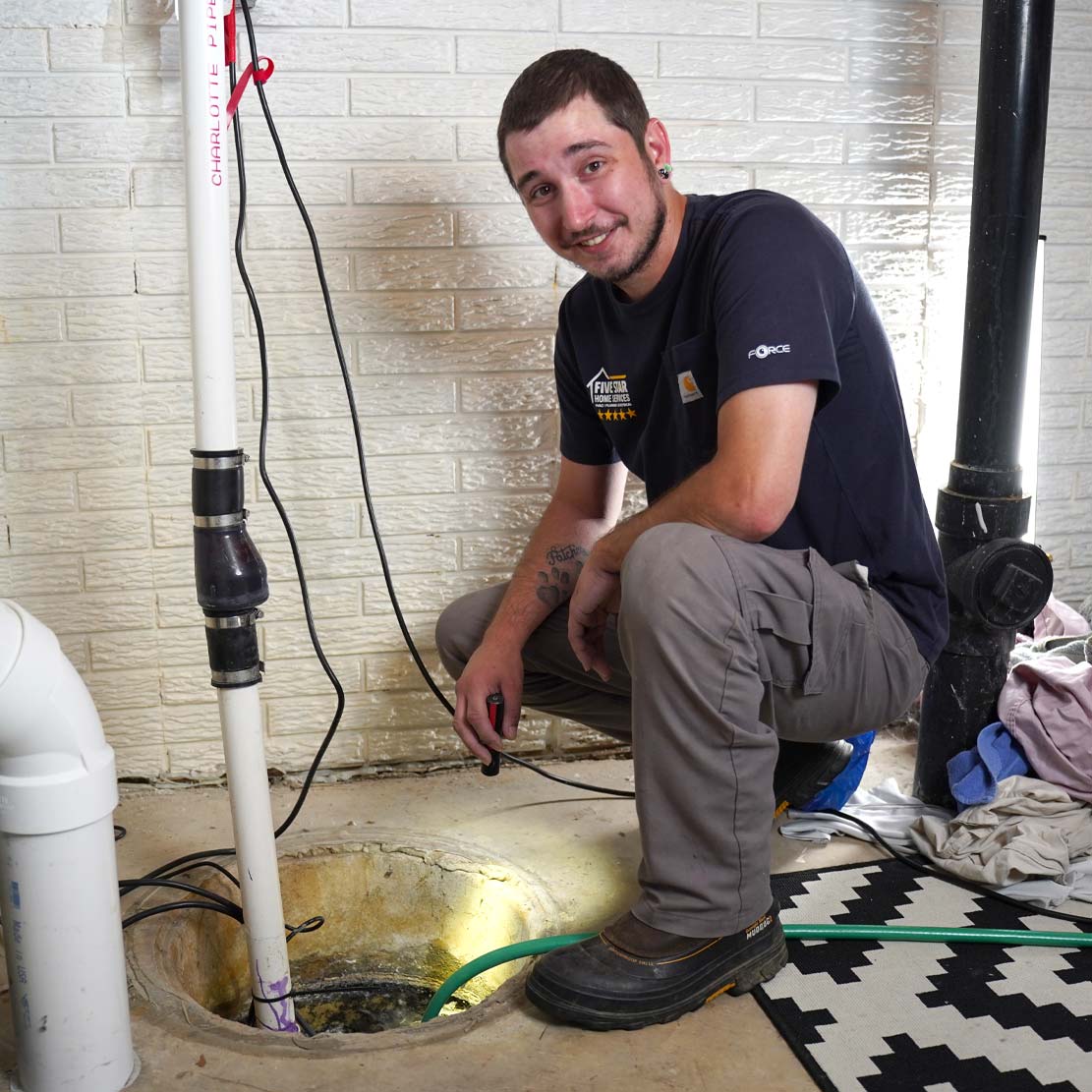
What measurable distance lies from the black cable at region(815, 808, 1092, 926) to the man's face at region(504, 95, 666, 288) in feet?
3.38

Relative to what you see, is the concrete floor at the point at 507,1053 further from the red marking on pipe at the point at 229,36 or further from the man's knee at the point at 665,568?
the red marking on pipe at the point at 229,36

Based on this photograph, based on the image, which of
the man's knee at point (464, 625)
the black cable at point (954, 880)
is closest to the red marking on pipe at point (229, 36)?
the man's knee at point (464, 625)

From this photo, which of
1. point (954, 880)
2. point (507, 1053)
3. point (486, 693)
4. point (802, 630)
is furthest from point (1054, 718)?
point (507, 1053)

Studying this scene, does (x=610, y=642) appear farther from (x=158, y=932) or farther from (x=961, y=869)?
(x=158, y=932)

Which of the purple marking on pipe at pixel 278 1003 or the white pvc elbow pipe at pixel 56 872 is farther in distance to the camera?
the purple marking on pipe at pixel 278 1003

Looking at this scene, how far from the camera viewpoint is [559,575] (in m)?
1.88

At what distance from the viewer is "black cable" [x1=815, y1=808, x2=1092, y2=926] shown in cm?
171

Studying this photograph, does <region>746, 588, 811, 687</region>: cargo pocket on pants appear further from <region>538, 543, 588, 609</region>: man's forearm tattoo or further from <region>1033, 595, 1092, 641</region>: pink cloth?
<region>1033, 595, 1092, 641</region>: pink cloth

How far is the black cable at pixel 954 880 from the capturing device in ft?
5.59

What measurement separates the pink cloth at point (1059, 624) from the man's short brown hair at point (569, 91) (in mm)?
1358

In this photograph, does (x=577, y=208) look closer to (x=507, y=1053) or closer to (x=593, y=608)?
(x=593, y=608)

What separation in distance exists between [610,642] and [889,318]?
1.04 metres

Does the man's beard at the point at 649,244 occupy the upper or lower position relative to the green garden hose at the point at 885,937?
upper

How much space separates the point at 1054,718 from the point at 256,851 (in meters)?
1.37
